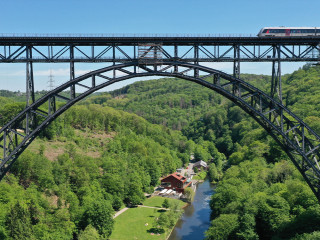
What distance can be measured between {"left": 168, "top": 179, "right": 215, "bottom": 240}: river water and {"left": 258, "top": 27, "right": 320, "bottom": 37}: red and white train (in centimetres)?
3005

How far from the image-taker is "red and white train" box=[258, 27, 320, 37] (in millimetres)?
28094

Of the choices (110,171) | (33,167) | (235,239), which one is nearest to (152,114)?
(110,171)

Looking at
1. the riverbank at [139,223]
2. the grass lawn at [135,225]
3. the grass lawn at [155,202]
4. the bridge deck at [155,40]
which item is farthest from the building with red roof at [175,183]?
the bridge deck at [155,40]

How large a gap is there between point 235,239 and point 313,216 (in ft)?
33.5

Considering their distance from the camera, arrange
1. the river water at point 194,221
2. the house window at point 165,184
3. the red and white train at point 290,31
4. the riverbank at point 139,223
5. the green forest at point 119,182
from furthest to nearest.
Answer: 1. the house window at point 165,184
2. the river water at point 194,221
3. the riverbank at point 139,223
4. the green forest at point 119,182
5. the red and white train at point 290,31

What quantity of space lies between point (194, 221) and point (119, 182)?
14687 mm

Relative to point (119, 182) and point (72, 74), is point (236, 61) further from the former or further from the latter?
point (119, 182)

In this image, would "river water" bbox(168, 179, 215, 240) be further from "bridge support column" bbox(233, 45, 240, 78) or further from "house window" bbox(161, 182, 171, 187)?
"bridge support column" bbox(233, 45, 240, 78)

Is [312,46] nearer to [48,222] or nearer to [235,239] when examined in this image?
[235,239]

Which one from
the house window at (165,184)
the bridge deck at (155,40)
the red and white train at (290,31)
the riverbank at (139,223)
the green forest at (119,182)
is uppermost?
the red and white train at (290,31)

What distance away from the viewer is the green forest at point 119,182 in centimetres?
3603

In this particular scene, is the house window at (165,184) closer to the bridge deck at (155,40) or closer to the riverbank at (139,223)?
the riverbank at (139,223)

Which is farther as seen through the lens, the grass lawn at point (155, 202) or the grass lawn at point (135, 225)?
the grass lawn at point (155, 202)

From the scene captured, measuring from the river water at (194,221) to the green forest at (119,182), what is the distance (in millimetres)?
4185
